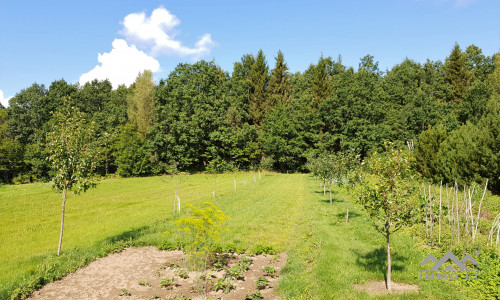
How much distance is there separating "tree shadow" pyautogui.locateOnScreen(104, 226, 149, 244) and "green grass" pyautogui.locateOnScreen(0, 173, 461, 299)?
4 cm

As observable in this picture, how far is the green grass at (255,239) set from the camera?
334 inches

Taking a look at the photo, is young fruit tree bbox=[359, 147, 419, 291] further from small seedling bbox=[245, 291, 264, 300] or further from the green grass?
small seedling bbox=[245, 291, 264, 300]

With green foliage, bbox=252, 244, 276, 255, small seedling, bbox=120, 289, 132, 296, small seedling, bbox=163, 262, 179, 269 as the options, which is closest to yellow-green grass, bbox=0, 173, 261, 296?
small seedling, bbox=163, 262, 179, 269

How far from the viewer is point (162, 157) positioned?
55344 mm

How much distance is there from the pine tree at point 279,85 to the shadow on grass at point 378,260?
55595 millimetres

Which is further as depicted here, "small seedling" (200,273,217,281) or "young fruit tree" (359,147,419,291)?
"small seedling" (200,273,217,281)

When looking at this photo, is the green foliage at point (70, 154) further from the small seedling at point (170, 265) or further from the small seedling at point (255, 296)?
the small seedling at point (255, 296)

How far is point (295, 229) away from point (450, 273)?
742 centimetres

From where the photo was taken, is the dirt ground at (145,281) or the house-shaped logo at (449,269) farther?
the house-shaped logo at (449,269)

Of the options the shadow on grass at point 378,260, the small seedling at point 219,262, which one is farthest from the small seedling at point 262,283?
the shadow on grass at point 378,260

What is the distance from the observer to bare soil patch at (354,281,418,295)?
7613 mm

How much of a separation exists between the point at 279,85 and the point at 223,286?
6168 cm

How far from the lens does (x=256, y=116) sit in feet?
210

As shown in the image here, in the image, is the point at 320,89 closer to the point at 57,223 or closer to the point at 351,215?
the point at 351,215
